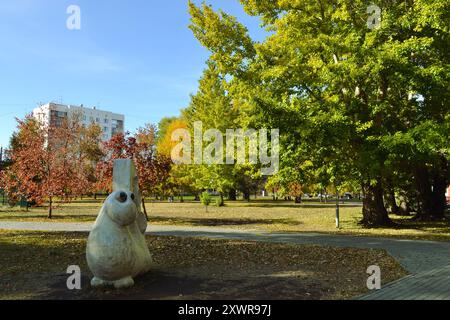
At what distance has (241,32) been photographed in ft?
61.6

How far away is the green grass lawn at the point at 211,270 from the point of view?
699 cm

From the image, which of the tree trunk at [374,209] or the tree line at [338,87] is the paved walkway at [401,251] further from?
the tree trunk at [374,209]

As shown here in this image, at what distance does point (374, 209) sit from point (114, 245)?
15.2 metres

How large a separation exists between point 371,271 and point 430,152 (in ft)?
25.7

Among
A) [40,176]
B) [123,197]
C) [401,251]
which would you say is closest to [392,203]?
[401,251]

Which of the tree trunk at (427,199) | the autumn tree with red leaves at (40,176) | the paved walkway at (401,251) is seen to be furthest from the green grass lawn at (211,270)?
the tree trunk at (427,199)

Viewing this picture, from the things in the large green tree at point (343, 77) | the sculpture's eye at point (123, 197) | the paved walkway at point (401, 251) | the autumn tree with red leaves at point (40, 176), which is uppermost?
the large green tree at point (343, 77)

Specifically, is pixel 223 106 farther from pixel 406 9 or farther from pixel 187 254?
pixel 187 254

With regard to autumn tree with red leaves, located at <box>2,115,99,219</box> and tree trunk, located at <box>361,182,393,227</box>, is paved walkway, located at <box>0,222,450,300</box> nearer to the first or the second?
autumn tree with red leaves, located at <box>2,115,99,219</box>

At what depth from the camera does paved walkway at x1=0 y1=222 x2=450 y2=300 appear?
283 inches

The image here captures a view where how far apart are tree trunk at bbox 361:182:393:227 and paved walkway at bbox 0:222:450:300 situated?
4.62 metres

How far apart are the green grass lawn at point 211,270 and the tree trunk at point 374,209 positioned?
7980 mm

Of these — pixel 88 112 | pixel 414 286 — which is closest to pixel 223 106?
pixel 414 286

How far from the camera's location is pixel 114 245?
7.00 metres
